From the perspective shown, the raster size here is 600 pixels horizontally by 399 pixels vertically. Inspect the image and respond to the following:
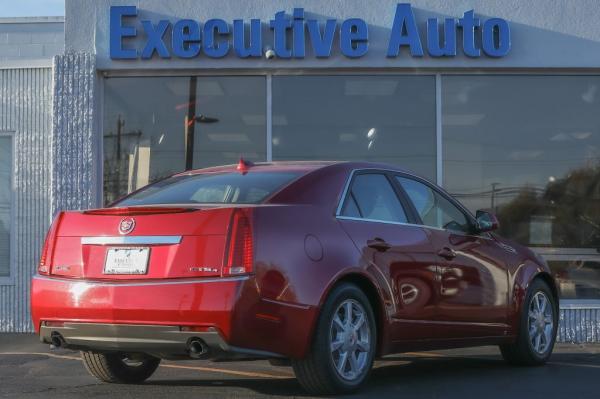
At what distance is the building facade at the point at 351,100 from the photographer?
1133cm

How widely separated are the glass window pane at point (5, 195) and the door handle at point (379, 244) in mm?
6341

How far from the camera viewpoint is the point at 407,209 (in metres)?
7.30

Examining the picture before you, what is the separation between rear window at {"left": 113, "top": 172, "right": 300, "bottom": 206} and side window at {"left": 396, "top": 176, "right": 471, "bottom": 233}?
1.13m

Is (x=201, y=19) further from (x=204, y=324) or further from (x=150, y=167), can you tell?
(x=204, y=324)

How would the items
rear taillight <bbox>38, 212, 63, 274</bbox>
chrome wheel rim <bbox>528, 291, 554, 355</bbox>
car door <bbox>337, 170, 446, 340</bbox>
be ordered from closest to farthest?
rear taillight <bbox>38, 212, 63, 274</bbox> → car door <bbox>337, 170, 446, 340</bbox> → chrome wheel rim <bbox>528, 291, 554, 355</bbox>

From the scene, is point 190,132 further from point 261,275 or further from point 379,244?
point 261,275

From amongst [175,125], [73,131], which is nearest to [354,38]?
[175,125]

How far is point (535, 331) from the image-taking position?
8.48 meters

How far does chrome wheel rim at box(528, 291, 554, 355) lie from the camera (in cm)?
843

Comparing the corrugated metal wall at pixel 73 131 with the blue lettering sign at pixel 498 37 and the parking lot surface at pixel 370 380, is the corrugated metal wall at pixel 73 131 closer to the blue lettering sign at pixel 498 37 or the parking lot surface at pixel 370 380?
the parking lot surface at pixel 370 380

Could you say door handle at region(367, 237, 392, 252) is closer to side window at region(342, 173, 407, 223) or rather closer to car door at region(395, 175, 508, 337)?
side window at region(342, 173, 407, 223)

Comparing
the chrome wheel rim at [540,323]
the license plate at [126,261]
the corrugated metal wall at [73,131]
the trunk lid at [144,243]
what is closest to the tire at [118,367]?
the trunk lid at [144,243]

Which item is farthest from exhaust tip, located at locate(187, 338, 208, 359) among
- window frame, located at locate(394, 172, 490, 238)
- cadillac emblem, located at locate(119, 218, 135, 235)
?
window frame, located at locate(394, 172, 490, 238)

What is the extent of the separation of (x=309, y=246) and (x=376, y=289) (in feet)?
2.28
